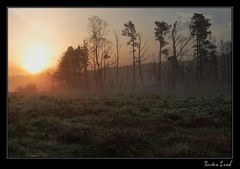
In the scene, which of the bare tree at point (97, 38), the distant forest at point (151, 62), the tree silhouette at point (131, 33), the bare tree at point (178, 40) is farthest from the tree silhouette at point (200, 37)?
the bare tree at point (97, 38)

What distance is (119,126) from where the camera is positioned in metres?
13.5

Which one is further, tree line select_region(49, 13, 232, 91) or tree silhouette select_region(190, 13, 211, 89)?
tree line select_region(49, 13, 232, 91)

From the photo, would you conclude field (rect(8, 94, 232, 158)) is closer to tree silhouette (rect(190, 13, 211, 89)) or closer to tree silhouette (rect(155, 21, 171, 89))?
tree silhouette (rect(190, 13, 211, 89))

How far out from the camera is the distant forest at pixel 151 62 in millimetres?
13984

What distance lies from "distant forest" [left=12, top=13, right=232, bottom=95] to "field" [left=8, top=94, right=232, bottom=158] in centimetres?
57

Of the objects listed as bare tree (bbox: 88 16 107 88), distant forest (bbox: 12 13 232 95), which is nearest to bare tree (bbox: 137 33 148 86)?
distant forest (bbox: 12 13 232 95)

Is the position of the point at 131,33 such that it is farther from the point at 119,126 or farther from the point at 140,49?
the point at 119,126

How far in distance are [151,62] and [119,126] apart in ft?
9.69

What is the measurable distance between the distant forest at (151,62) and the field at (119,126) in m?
0.57

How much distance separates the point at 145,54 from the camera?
14.3 m

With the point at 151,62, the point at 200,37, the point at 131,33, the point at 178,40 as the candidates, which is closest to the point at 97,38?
the point at 131,33

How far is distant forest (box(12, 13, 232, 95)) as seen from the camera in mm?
13984
